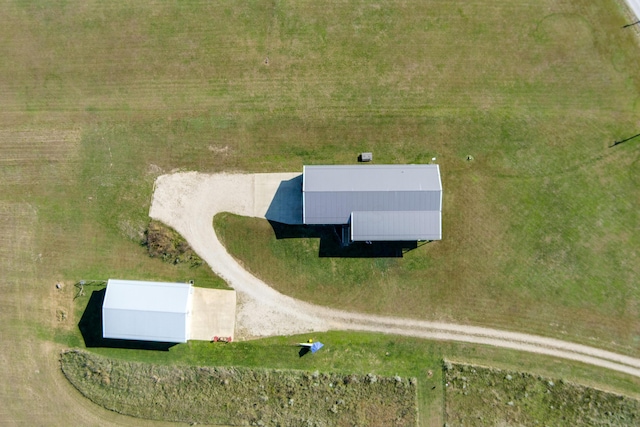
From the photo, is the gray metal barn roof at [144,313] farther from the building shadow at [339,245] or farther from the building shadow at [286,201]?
the building shadow at [339,245]

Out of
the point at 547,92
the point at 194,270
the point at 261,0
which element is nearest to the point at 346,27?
the point at 261,0

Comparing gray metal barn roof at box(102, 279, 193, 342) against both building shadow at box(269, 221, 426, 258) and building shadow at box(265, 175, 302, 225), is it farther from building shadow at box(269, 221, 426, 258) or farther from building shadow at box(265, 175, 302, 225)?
building shadow at box(269, 221, 426, 258)

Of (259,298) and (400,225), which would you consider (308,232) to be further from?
(400,225)

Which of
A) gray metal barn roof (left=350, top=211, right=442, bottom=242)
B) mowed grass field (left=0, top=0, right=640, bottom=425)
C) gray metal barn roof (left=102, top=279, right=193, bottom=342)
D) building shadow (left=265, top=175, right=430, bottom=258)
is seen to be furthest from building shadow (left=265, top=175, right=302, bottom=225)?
gray metal barn roof (left=102, top=279, right=193, bottom=342)

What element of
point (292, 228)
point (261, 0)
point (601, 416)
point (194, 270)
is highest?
point (261, 0)

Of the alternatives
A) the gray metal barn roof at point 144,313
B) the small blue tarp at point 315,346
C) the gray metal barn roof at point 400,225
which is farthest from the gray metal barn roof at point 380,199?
the gray metal barn roof at point 144,313

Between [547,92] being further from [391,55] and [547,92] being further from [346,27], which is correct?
[346,27]
